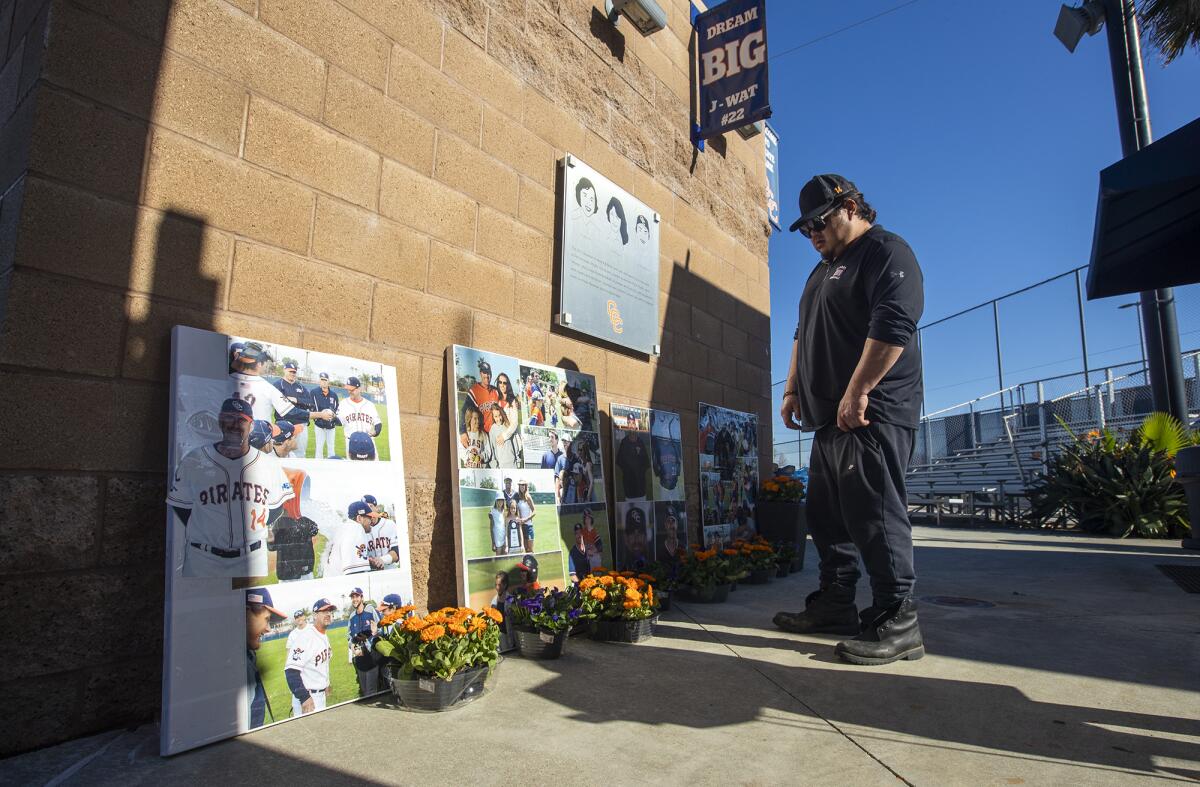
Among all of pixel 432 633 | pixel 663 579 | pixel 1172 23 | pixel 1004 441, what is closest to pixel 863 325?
pixel 663 579

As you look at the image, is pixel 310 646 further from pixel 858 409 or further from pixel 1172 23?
pixel 1172 23

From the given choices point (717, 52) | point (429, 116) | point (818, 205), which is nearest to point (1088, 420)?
A: point (717, 52)

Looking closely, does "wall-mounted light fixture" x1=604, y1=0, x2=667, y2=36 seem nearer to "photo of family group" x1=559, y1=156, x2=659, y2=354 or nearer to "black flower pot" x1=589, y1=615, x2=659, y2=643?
"photo of family group" x1=559, y1=156, x2=659, y2=354

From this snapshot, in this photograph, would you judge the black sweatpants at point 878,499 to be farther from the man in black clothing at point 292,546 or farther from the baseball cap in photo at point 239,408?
the baseball cap in photo at point 239,408

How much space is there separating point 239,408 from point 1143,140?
11997 millimetres

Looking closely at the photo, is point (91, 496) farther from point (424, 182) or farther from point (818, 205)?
point (818, 205)

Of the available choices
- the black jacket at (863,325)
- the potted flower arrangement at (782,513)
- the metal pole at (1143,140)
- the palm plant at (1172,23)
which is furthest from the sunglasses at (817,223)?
the metal pole at (1143,140)

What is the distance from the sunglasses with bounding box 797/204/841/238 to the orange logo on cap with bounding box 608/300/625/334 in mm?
1533

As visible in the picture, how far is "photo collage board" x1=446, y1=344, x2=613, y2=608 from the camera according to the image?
3098 millimetres

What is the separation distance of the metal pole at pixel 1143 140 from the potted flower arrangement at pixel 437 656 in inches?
428

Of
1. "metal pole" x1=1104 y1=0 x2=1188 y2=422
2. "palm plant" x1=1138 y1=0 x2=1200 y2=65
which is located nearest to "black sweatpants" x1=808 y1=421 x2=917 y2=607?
"palm plant" x1=1138 y1=0 x2=1200 y2=65

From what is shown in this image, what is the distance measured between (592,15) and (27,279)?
3.90 meters

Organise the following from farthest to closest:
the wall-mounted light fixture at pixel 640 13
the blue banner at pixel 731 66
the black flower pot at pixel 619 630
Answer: the blue banner at pixel 731 66 → the wall-mounted light fixture at pixel 640 13 → the black flower pot at pixel 619 630

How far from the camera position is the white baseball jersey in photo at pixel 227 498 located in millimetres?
2025
